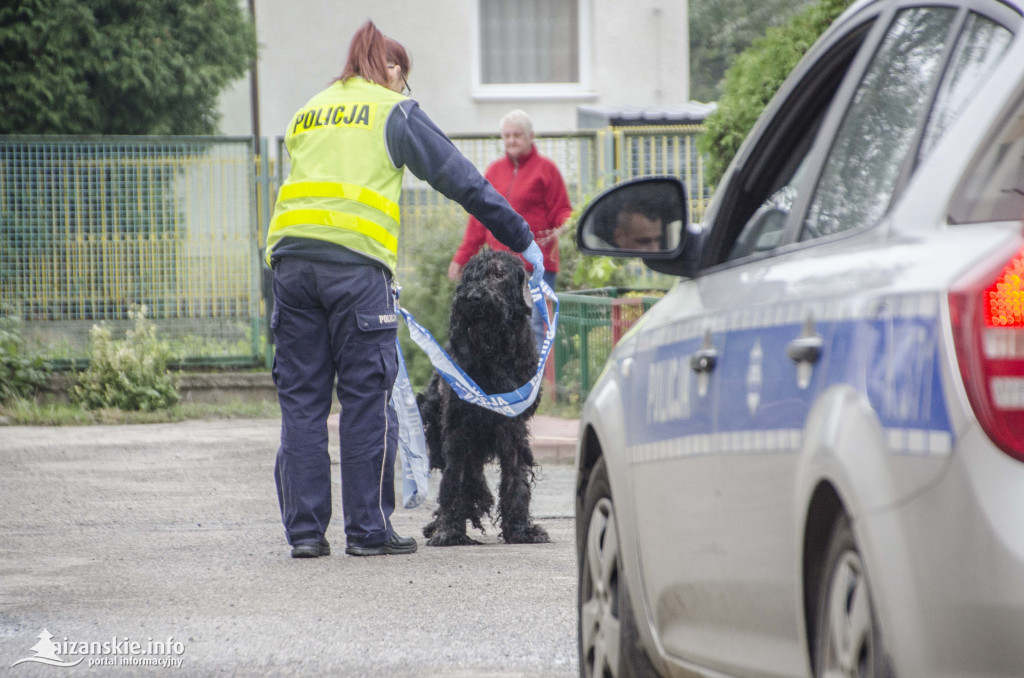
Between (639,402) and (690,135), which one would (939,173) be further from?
(690,135)

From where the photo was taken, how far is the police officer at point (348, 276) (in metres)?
6.70

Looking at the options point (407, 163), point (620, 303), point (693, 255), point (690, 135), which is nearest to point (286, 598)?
point (407, 163)

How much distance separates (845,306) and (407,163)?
4647 millimetres

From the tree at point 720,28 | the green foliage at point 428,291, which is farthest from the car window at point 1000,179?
the tree at point 720,28

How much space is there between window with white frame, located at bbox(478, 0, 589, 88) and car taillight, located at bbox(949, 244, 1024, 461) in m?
21.7

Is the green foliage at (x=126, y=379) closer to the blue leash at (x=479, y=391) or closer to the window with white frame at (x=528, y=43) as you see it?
the blue leash at (x=479, y=391)

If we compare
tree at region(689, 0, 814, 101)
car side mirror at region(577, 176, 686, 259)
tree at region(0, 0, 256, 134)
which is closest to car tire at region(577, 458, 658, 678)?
car side mirror at region(577, 176, 686, 259)

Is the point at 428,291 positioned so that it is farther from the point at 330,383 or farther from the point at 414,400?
the point at 330,383

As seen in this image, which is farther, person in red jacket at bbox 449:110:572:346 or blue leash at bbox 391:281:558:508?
person in red jacket at bbox 449:110:572:346

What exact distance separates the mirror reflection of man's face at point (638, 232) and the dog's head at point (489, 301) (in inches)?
134

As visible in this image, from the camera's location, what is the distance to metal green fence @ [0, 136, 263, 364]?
46.3 feet

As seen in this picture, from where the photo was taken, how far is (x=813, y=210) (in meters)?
2.94

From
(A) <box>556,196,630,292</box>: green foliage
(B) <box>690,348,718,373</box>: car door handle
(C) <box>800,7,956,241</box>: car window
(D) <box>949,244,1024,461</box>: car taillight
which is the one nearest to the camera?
(D) <box>949,244,1024,461</box>: car taillight

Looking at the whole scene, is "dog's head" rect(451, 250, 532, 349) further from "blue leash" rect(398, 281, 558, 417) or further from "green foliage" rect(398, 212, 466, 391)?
"green foliage" rect(398, 212, 466, 391)
